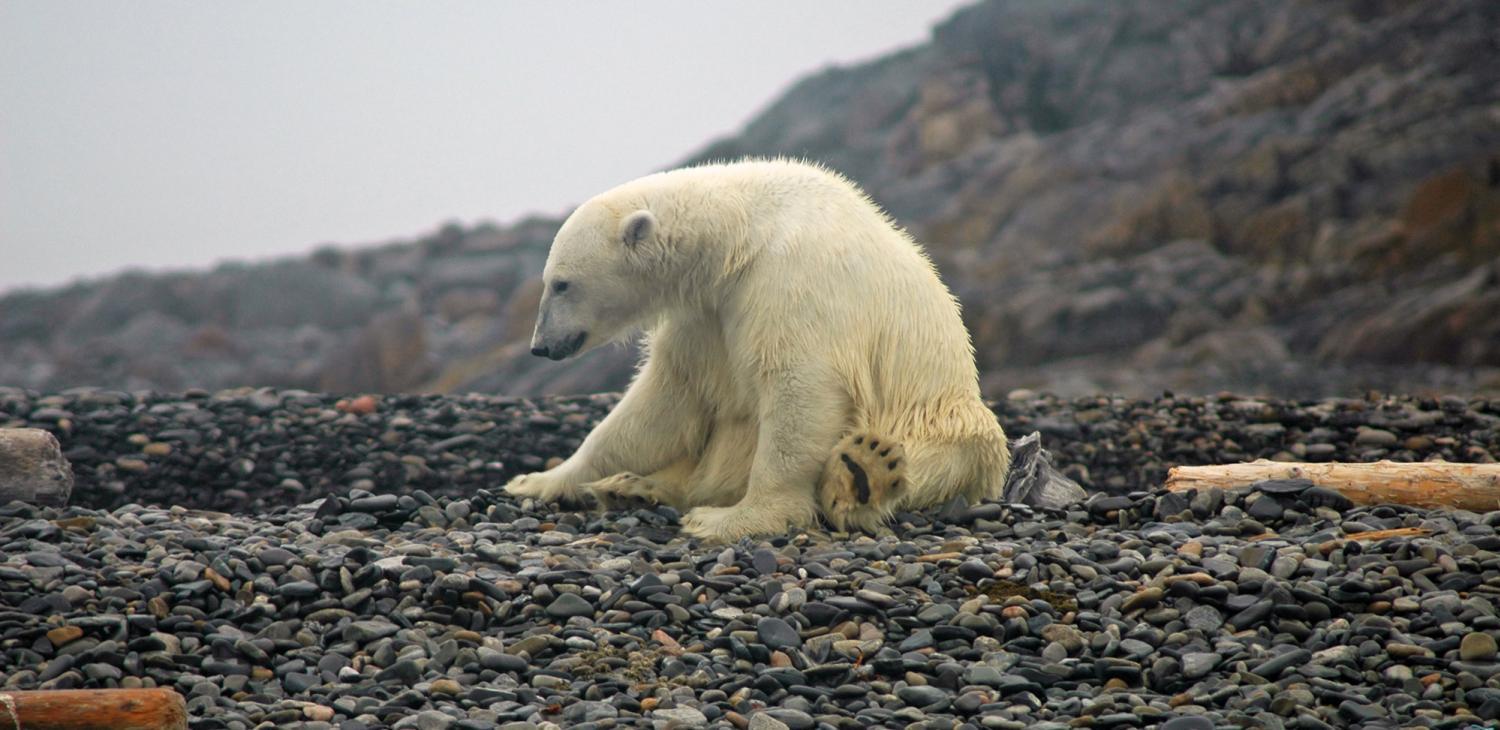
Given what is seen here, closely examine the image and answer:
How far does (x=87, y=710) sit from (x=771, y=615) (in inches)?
83.0

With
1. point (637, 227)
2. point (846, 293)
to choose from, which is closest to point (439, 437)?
point (637, 227)

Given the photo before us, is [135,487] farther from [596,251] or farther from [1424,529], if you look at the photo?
[1424,529]

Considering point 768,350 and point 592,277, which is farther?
point 592,277

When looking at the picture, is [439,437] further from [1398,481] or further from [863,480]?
[1398,481]

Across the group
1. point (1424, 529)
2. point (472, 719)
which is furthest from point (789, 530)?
point (1424, 529)

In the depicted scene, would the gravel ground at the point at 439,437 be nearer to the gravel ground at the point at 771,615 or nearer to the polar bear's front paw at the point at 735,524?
the gravel ground at the point at 771,615

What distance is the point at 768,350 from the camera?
5.48 meters

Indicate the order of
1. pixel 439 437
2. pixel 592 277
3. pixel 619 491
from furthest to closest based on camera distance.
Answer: pixel 439 437, pixel 619 491, pixel 592 277

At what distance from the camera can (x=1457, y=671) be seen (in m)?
3.78

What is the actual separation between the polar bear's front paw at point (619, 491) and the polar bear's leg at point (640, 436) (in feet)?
0.52

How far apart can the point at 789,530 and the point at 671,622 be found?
46.6 inches

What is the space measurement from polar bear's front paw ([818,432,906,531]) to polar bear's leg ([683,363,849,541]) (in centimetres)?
9

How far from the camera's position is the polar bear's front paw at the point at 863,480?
5.34m

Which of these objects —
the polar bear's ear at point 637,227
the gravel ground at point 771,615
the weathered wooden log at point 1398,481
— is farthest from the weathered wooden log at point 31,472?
the weathered wooden log at point 1398,481
